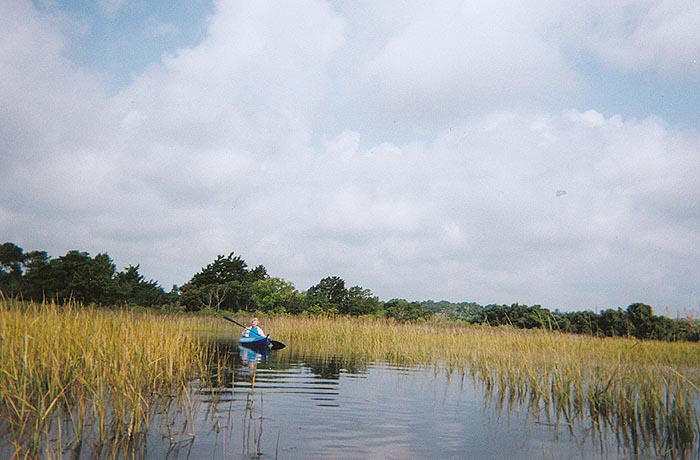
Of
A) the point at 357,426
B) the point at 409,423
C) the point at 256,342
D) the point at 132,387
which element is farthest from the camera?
the point at 256,342

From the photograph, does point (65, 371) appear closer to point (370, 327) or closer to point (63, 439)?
point (63, 439)

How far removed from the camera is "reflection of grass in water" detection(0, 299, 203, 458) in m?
5.42

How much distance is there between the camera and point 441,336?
2181cm

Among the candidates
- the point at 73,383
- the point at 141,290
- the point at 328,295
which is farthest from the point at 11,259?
the point at 73,383

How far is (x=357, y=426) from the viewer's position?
7629 millimetres

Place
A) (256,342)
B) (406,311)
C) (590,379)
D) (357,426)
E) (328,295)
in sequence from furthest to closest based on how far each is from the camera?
(328,295)
(406,311)
(256,342)
(590,379)
(357,426)

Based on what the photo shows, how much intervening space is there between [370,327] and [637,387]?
601 inches

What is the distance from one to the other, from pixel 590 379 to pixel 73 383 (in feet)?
27.4

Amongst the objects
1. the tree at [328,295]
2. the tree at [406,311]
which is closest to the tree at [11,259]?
the tree at [328,295]

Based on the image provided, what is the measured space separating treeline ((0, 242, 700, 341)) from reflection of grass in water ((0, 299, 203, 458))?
85.9 feet

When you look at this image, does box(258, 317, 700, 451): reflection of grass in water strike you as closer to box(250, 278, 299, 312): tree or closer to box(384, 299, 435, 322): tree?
box(384, 299, 435, 322): tree

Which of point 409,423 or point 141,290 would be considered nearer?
point 409,423

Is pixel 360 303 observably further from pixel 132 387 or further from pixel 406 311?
pixel 132 387

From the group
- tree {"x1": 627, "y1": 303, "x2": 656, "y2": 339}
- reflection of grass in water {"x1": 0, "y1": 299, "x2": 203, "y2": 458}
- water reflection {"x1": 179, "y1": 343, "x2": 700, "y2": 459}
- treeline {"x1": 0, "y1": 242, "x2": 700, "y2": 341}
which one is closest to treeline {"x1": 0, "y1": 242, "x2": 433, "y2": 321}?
treeline {"x1": 0, "y1": 242, "x2": 700, "y2": 341}
